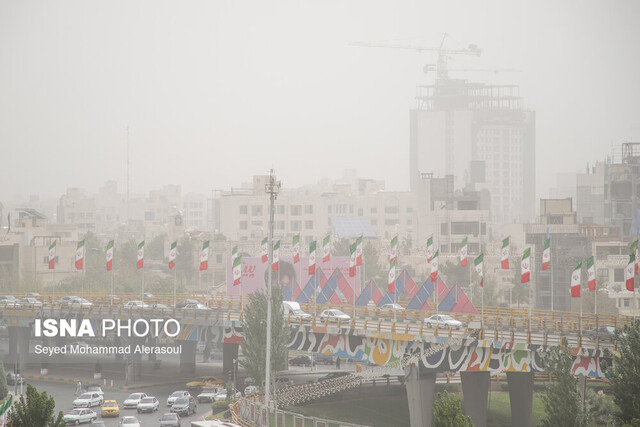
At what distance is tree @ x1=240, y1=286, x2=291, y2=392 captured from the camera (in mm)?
64375

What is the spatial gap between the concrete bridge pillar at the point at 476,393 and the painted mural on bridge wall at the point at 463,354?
0.89m

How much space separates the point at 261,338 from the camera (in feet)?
213

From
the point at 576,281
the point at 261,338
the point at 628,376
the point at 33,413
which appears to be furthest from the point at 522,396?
the point at 33,413

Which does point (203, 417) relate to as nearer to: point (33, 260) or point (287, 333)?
point (287, 333)

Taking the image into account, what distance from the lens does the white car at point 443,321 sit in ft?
214

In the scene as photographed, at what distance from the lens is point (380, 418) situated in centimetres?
6650

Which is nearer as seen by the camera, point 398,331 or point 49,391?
point 398,331

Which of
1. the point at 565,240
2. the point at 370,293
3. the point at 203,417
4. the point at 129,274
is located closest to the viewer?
the point at 203,417

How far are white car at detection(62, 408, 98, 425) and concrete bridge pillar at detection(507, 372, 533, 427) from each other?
1011 inches

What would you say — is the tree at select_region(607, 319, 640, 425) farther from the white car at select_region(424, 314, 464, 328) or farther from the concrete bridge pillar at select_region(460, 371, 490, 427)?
the white car at select_region(424, 314, 464, 328)

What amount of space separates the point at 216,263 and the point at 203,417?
82836mm

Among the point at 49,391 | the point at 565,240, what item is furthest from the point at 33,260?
the point at 565,240

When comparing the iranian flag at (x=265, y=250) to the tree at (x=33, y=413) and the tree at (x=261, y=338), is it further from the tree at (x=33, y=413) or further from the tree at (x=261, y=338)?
the tree at (x=33, y=413)

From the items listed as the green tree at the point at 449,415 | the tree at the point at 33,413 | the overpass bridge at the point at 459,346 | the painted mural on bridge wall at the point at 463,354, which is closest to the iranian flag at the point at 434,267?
the overpass bridge at the point at 459,346
